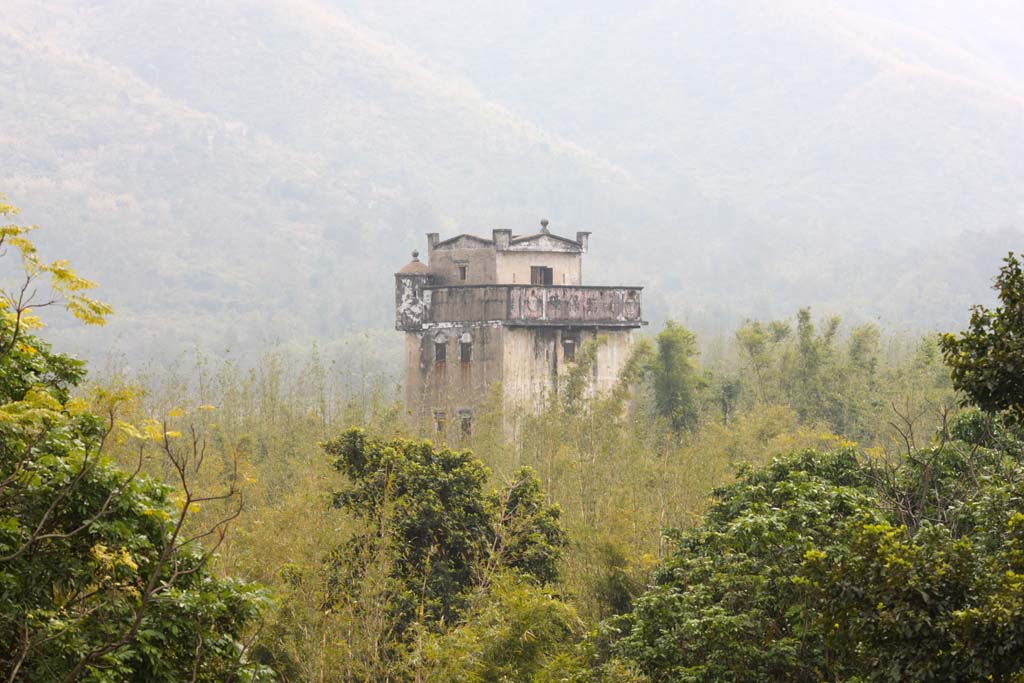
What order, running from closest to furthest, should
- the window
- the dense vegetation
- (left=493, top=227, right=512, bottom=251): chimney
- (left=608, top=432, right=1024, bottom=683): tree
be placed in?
1. (left=608, top=432, right=1024, bottom=683): tree
2. the dense vegetation
3. the window
4. (left=493, top=227, right=512, bottom=251): chimney

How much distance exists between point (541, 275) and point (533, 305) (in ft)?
6.69

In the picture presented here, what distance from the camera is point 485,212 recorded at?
15225 cm

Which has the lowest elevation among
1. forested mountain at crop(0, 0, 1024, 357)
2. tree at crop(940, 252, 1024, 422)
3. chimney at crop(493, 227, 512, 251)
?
tree at crop(940, 252, 1024, 422)

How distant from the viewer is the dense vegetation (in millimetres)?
12117

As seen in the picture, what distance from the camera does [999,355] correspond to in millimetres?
12352

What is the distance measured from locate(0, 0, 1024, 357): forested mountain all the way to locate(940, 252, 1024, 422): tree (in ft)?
312

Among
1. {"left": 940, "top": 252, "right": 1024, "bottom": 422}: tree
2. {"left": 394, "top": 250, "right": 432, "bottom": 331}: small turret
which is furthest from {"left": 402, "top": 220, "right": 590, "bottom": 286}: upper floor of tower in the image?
{"left": 940, "top": 252, "right": 1024, "bottom": 422}: tree

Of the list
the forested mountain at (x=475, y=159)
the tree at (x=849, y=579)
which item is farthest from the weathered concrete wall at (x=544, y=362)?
the forested mountain at (x=475, y=159)

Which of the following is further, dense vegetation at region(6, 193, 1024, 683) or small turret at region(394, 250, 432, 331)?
small turret at region(394, 250, 432, 331)

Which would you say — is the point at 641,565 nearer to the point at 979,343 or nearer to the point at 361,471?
the point at 361,471

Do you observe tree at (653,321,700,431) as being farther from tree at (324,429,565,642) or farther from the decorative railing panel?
tree at (324,429,565,642)

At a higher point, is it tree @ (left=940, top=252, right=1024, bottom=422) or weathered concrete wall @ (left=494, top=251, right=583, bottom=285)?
weathered concrete wall @ (left=494, top=251, right=583, bottom=285)

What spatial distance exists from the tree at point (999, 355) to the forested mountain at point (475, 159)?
95017 mm

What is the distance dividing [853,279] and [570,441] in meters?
102
